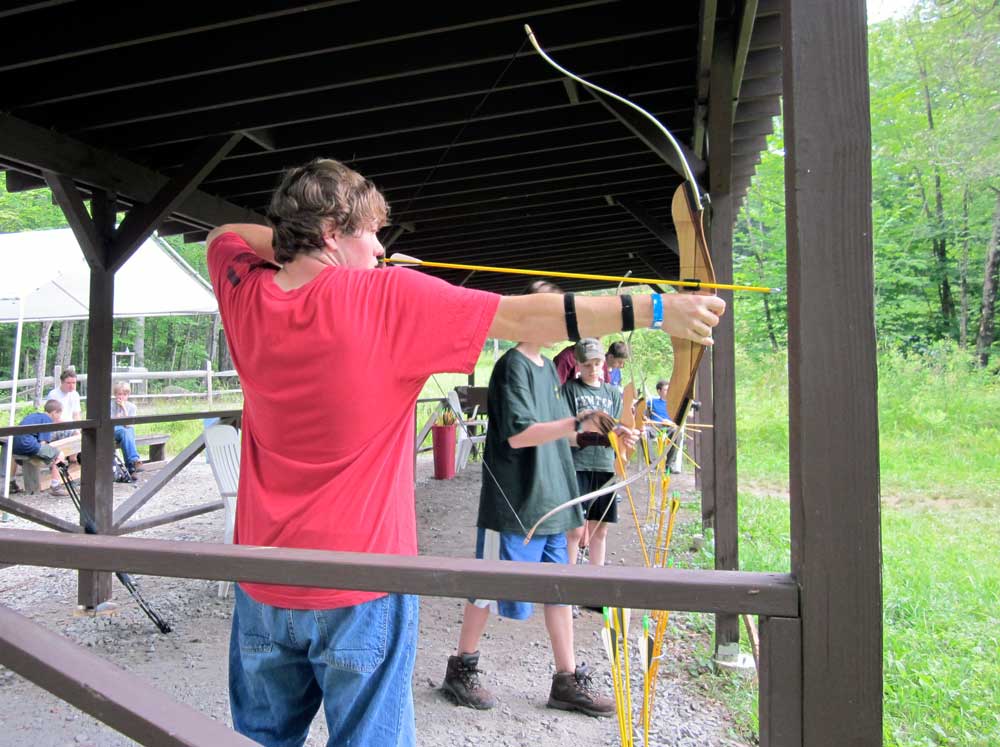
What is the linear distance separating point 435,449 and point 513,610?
5.79 meters

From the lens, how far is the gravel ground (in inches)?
102

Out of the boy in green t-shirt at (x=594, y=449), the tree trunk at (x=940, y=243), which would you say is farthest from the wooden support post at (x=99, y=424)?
the tree trunk at (x=940, y=243)

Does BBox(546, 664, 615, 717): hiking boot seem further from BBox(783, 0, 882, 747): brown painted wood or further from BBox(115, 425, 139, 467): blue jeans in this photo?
BBox(115, 425, 139, 467): blue jeans

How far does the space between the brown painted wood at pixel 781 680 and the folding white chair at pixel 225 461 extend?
3.81 metres

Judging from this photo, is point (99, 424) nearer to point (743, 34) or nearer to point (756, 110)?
point (743, 34)

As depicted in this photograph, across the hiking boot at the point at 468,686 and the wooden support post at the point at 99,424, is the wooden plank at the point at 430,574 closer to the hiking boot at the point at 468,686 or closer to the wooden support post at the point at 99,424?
the hiking boot at the point at 468,686

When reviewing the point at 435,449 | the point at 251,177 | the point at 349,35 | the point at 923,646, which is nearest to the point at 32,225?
the point at 435,449

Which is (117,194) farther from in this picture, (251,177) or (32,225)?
(32,225)

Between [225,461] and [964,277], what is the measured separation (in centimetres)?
1841

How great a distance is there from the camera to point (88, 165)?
352cm

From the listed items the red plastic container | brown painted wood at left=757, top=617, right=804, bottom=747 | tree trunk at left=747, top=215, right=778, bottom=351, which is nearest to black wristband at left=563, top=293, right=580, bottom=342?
brown painted wood at left=757, top=617, right=804, bottom=747

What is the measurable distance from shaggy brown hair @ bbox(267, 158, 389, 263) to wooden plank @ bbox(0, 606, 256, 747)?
0.66 metres

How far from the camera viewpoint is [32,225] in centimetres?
2233

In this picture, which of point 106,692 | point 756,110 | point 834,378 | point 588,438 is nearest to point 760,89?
point 756,110
